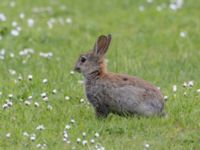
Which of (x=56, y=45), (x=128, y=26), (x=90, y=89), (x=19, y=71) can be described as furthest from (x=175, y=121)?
(x=128, y=26)

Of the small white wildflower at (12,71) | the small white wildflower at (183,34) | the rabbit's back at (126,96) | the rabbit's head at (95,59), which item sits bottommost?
the small white wildflower at (12,71)

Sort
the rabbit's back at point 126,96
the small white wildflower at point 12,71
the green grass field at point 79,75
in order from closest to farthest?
the green grass field at point 79,75 → the rabbit's back at point 126,96 → the small white wildflower at point 12,71

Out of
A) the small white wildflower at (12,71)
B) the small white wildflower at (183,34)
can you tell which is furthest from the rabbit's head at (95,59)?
the small white wildflower at (183,34)

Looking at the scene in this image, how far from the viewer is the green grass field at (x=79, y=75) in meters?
9.05

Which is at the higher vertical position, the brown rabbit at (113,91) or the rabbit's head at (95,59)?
the rabbit's head at (95,59)

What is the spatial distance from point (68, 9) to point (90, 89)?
7.56 m

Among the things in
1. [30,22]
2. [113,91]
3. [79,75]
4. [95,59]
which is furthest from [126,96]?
[30,22]

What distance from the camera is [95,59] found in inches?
405

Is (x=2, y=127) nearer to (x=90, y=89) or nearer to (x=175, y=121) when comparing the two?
(x=90, y=89)

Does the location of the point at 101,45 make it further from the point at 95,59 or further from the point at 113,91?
the point at 113,91

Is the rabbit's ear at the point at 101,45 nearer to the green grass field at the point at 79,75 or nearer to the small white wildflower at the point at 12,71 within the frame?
the green grass field at the point at 79,75

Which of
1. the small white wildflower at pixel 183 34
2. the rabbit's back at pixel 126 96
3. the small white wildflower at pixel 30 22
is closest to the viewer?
the rabbit's back at pixel 126 96

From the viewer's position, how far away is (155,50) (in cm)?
1405

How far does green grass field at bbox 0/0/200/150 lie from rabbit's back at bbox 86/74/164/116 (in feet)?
0.51
